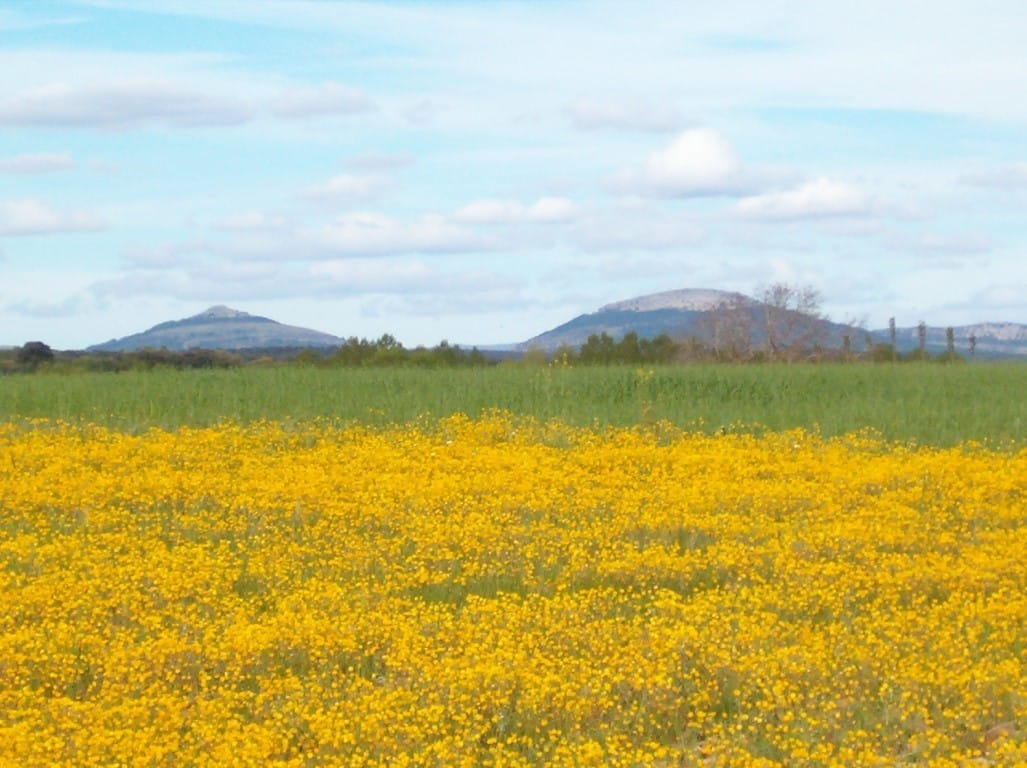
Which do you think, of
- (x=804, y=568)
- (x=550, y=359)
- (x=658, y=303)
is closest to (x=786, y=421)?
(x=804, y=568)

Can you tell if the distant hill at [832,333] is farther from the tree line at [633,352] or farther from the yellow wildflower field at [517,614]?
the yellow wildflower field at [517,614]

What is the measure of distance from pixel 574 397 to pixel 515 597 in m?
13.6

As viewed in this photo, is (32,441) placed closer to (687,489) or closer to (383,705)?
(687,489)

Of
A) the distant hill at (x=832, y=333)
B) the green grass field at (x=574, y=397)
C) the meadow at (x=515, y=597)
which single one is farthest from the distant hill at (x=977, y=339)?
the meadow at (x=515, y=597)

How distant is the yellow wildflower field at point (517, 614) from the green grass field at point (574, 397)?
4.42 metres

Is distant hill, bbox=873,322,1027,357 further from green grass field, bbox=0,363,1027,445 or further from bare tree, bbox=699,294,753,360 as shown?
green grass field, bbox=0,363,1027,445

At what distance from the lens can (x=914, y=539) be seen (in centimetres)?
1023

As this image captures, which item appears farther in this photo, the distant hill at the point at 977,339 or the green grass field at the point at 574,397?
the distant hill at the point at 977,339

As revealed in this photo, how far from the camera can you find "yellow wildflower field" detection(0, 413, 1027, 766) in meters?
6.02

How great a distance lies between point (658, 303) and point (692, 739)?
79993 millimetres

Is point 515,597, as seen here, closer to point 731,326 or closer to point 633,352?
point 633,352

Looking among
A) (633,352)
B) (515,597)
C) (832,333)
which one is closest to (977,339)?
(832,333)

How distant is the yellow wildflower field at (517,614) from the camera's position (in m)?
6.02

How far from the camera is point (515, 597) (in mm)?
8281
